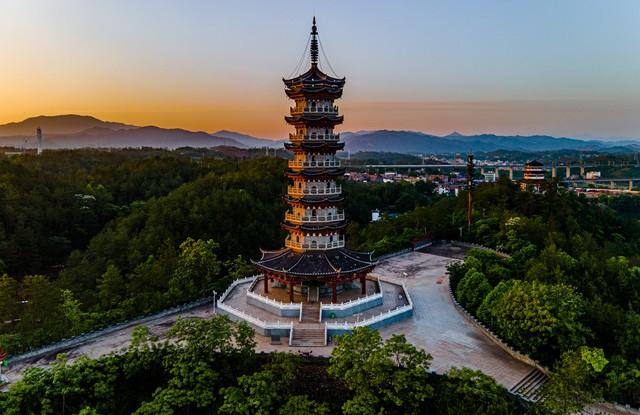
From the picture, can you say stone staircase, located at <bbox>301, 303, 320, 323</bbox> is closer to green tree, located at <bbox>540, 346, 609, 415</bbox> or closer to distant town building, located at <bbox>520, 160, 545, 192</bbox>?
green tree, located at <bbox>540, 346, 609, 415</bbox>

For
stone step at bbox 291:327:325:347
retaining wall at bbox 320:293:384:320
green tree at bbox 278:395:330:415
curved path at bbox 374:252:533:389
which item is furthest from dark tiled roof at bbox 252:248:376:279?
green tree at bbox 278:395:330:415

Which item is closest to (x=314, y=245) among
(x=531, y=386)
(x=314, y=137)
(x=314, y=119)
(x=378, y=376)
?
(x=314, y=137)

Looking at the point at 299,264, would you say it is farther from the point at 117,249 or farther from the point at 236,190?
the point at 236,190

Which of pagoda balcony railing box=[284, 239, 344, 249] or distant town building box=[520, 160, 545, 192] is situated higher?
distant town building box=[520, 160, 545, 192]

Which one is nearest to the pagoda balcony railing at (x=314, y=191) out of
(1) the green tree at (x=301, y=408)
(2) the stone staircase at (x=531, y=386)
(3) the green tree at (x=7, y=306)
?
(1) the green tree at (x=301, y=408)

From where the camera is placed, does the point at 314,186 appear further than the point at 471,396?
Yes

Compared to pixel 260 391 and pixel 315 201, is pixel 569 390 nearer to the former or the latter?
pixel 260 391
